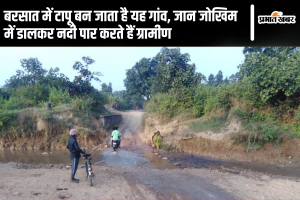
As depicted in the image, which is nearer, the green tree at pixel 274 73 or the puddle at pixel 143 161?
the puddle at pixel 143 161

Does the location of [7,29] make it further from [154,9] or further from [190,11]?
[190,11]

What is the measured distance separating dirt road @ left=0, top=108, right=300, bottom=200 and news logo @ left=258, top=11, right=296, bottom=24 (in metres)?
5.11

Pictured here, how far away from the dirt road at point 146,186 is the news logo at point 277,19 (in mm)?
5112

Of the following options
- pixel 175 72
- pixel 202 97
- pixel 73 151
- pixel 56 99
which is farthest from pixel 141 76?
Result: pixel 73 151

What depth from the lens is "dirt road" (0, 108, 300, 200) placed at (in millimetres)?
5738

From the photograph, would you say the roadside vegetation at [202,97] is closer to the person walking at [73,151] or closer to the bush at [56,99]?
the bush at [56,99]

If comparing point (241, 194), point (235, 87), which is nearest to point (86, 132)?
point (235, 87)

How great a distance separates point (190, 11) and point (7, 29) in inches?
218

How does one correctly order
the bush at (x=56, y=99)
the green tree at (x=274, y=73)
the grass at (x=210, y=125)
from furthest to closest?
the bush at (x=56, y=99) → the grass at (x=210, y=125) → the green tree at (x=274, y=73)

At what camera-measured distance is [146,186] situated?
6812 millimetres

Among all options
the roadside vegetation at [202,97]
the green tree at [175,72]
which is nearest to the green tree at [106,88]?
the roadside vegetation at [202,97]

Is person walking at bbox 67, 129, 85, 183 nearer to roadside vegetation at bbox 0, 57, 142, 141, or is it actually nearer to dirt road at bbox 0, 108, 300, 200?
dirt road at bbox 0, 108, 300, 200

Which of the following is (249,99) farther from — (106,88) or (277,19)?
(106,88)

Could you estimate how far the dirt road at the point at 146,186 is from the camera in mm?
5738
